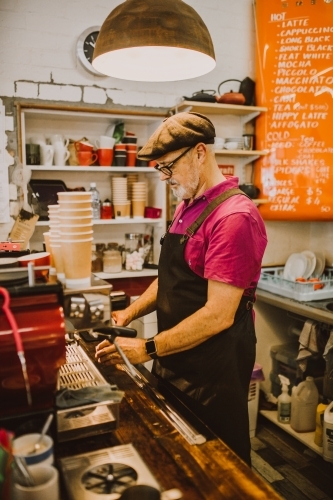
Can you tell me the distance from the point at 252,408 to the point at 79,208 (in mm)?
2770

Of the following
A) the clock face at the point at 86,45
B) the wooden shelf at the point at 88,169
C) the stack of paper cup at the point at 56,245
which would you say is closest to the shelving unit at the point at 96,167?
the wooden shelf at the point at 88,169

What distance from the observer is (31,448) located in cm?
108

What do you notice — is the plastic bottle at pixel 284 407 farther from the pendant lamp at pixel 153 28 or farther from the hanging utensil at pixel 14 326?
the hanging utensil at pixel 14 326

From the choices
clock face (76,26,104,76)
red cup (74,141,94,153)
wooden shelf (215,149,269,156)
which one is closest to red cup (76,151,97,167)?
red cup (74,141,94,153)

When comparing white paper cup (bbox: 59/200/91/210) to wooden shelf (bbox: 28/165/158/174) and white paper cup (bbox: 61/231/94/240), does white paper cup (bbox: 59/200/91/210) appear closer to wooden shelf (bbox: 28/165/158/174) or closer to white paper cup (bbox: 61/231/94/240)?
white paper cup (bbox: 61/231/94/240)

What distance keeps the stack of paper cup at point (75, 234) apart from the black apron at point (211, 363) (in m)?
0.75

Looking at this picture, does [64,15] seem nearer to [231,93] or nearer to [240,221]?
[231,93]

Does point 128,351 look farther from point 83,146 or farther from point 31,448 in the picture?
point 83,146

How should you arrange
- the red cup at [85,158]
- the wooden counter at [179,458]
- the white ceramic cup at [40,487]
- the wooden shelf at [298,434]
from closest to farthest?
the white ceramic cup at [40,487] → the wooden counter at [179,458] → the wooden shelf at [298,434] → the red cup at [85,158]

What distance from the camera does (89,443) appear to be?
133cm

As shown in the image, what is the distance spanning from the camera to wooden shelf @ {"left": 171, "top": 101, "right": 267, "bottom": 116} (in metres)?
3.50

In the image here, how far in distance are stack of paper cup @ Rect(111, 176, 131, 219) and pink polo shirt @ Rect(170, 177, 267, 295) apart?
5.83 feet

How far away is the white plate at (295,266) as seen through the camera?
3.77 m

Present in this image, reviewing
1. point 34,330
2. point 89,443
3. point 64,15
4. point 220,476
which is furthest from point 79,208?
point 64,15
